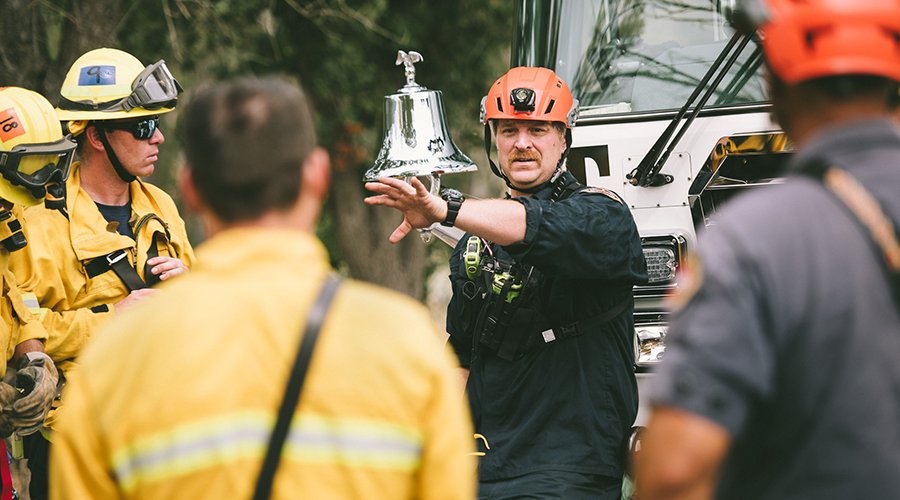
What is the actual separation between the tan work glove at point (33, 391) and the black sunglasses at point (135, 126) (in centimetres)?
105

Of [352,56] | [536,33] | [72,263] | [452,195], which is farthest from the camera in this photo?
[352,56]

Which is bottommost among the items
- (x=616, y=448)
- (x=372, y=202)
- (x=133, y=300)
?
(x=616, y=448)

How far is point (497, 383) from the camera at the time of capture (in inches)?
193

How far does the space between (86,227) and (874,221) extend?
3.65m

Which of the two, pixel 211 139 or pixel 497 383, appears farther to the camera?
pixel 497 383

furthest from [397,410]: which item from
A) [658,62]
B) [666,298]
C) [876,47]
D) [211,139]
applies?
[658,62]

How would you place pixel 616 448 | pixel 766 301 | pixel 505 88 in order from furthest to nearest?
1. pixel 505 88
2. pixel 616 448
3. pixel 766 301

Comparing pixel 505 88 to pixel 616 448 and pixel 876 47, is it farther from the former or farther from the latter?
pixel 876 47

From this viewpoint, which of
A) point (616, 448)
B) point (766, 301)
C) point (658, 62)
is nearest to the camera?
point (766, 301)

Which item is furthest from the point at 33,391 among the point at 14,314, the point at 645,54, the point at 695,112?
the point at 645,54

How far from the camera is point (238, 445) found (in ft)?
7.27

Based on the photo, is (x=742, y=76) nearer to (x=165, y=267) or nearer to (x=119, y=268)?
(x=165, y=267)

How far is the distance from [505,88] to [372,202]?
1187 millimetres

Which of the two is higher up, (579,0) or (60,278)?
(579,0)
